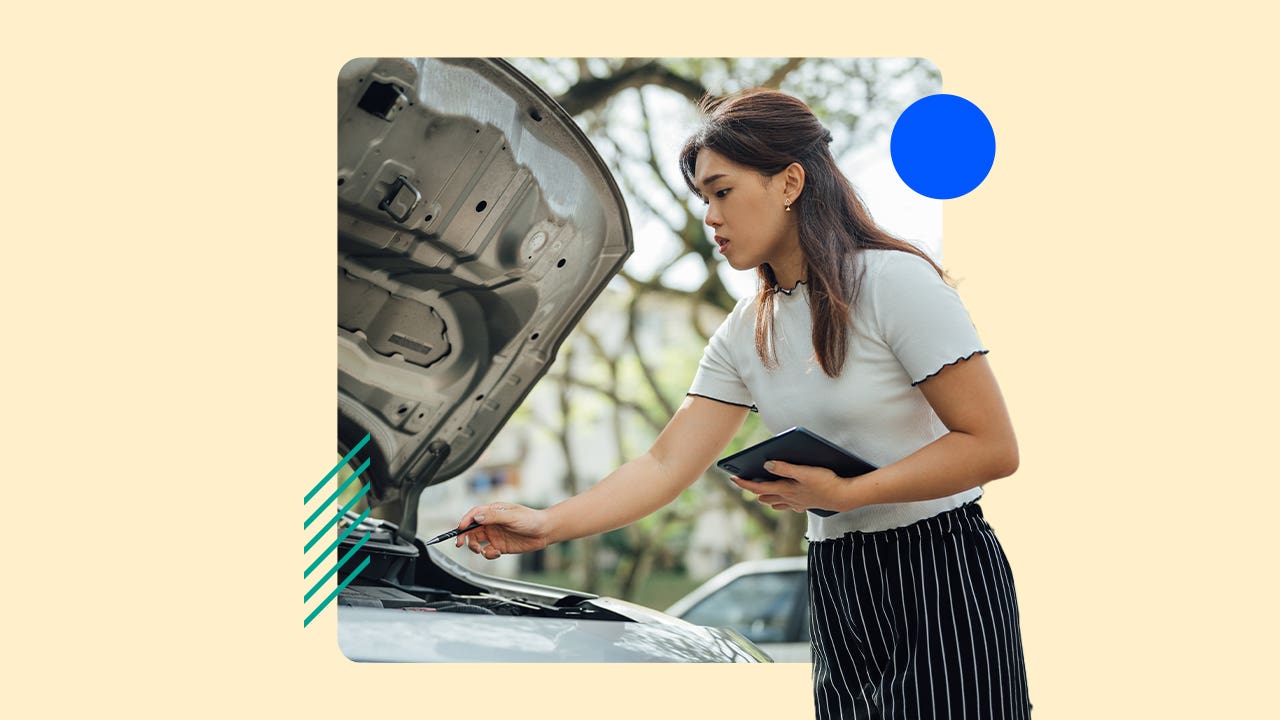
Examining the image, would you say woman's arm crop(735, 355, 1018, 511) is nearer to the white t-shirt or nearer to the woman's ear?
the white t-shirt

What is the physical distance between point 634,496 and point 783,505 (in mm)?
314

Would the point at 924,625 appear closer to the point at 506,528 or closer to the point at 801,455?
the point at 801,455

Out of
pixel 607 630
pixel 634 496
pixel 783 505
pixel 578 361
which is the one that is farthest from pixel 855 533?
pixel 578 361

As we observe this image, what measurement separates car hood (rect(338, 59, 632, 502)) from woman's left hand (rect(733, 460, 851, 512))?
4.06ft

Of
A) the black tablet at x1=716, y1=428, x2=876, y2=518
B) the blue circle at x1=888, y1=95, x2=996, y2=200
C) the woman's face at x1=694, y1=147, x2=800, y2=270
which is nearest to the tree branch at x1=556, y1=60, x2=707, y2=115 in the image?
the blue circle at x1=888, y1=95, x2=996, y2=200

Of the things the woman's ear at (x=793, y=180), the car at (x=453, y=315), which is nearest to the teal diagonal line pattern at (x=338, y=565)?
the car at (x=453, y=315)

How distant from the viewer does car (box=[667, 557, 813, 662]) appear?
3998 mm

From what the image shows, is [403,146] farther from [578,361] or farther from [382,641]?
[578,361]

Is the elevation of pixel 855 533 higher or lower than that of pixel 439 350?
lower

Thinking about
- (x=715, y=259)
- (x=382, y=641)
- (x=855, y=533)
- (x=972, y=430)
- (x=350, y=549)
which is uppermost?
(x=715, y=259)

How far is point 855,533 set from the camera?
5.61ft

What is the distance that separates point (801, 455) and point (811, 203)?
0.43 m

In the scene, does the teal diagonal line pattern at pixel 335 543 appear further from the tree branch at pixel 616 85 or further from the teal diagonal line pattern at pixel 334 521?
the tree branch at pixel 616 85

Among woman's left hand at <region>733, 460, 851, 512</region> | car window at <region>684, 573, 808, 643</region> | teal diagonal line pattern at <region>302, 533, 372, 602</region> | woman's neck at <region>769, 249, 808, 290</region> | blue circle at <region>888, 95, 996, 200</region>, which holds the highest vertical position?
blue circle at <region>888, 95, 996, 200</region>
